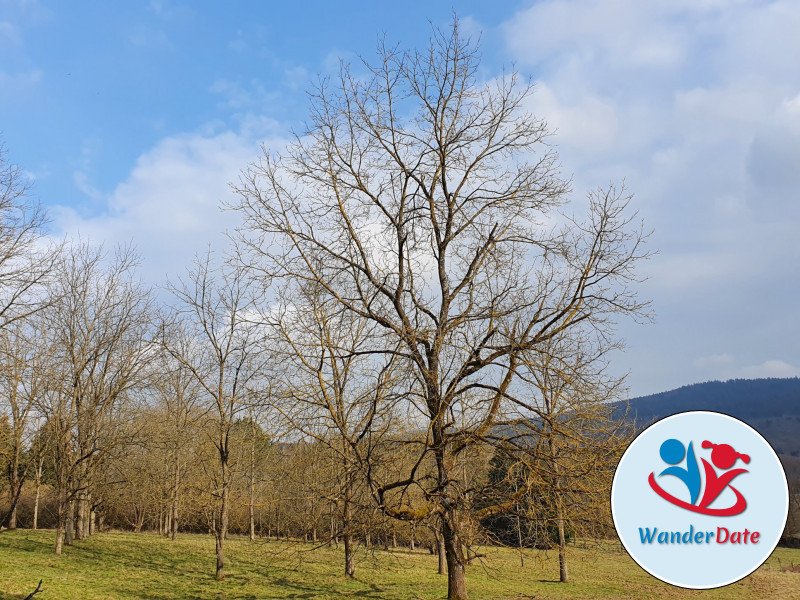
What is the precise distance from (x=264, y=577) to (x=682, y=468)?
14.0m

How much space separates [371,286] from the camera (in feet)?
29.2

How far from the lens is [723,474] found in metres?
7.29

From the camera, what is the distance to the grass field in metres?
13.6

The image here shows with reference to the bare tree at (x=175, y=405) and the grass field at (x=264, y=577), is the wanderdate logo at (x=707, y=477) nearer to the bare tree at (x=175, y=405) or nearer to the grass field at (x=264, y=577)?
the grass field at (x=264, y=577)

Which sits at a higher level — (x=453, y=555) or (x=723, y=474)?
(x=723, y=474)

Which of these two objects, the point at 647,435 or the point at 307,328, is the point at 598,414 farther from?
the point at 307,328

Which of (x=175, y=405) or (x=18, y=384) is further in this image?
(x=175, y=405)

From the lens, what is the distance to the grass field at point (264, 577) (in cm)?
1359

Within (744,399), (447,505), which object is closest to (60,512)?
(447,505)

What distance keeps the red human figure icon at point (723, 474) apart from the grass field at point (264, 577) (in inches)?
86.8

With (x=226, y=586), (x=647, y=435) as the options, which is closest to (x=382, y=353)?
(x=647, y=435)

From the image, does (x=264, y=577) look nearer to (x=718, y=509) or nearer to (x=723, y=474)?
(x=718, y=509)

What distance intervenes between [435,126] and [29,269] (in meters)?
9.17

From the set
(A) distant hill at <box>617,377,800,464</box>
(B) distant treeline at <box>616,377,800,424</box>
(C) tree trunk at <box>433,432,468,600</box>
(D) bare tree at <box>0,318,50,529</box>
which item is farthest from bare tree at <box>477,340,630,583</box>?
(B) distant treeline at <box>616,377,800,424</box>
